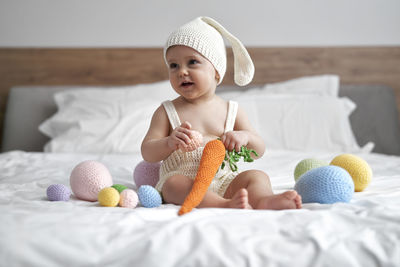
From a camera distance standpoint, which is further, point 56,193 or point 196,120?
point 196,120

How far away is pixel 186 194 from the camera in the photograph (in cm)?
109

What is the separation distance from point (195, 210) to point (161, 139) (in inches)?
13.6

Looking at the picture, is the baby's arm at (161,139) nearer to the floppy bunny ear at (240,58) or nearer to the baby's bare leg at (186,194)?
the baby's bare leg at (186,194)

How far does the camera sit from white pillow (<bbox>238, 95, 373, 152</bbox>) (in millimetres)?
2352

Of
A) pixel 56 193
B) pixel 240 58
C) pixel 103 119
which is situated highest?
pixel 240 58

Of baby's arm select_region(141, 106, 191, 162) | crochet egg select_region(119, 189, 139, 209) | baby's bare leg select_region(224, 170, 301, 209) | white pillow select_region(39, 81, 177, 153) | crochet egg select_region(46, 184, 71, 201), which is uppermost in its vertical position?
baby's arm select_region(141, 106, 191, 162)

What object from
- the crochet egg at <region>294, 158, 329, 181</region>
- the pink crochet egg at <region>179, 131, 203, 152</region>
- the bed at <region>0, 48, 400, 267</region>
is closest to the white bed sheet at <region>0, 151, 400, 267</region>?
the bed at <region>0, 48, 400, 267</region>

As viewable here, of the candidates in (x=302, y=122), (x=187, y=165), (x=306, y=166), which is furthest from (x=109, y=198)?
(x=302, y=122)

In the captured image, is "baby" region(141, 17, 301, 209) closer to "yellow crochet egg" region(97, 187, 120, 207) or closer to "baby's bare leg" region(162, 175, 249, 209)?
"baby's bare leg" region(162, 175, 249, 209)

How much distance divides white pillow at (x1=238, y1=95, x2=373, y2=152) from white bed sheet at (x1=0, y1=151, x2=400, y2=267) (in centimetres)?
140

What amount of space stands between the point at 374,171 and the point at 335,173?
0.70 meters

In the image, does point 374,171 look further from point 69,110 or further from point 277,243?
point 69,110

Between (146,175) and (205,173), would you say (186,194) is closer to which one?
(205,173)

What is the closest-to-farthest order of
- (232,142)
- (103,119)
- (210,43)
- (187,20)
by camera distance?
1. (232,142)
2. (210,43)
3. (103,119)
4. (187,20)
